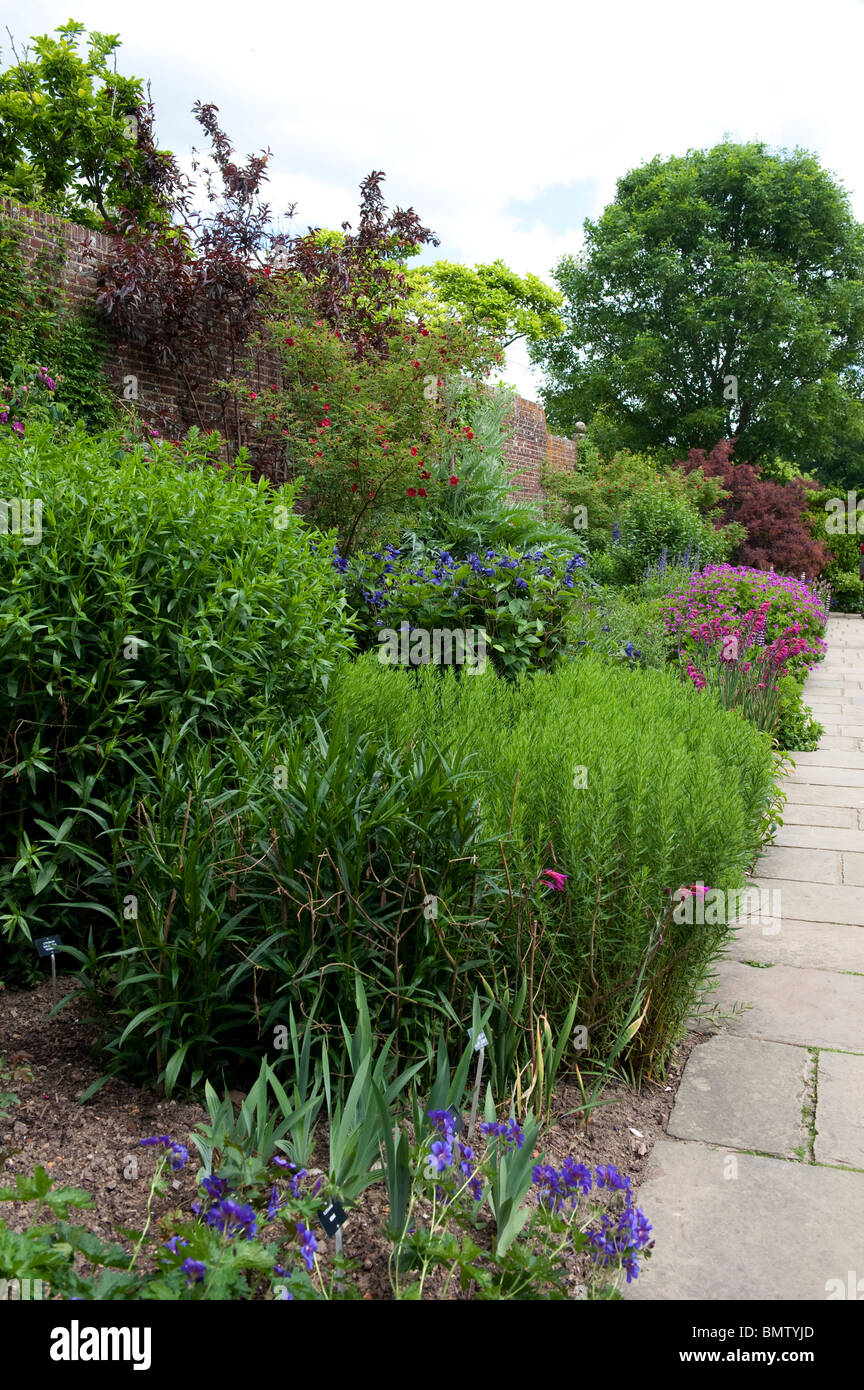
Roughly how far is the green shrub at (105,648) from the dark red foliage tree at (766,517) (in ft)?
52.2

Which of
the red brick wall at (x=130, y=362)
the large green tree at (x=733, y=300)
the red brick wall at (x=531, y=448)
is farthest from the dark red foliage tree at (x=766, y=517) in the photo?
→ the red brick wall at (x=130, y=362)

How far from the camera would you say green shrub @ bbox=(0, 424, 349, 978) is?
294cm

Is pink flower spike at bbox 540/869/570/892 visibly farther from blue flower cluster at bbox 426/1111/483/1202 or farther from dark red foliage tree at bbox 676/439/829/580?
dark red foliage tree at bbox 676/439/829/580

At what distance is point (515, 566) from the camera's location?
623cm

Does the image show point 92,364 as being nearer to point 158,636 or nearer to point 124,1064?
point 158,636

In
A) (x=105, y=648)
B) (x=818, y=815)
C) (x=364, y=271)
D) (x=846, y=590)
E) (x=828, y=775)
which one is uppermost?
(x=364, y=271)

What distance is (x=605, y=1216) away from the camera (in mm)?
2113

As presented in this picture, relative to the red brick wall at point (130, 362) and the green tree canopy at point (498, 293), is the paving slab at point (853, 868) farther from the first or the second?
the green tree canopy at point (498, 293)

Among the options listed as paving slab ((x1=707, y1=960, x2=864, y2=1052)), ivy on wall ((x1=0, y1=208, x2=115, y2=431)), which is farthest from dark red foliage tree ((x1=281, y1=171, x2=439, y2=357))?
paving slab ((x1=707, y1=960, x2=864, y2=1052))

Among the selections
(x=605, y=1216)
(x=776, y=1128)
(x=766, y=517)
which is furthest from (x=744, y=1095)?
(x=766, y=517)

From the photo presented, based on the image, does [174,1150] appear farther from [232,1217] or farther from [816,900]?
[816,900]

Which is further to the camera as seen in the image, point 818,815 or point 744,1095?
point 818,815

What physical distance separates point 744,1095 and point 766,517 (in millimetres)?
17313

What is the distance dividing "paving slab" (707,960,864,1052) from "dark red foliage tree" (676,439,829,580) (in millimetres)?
15283
